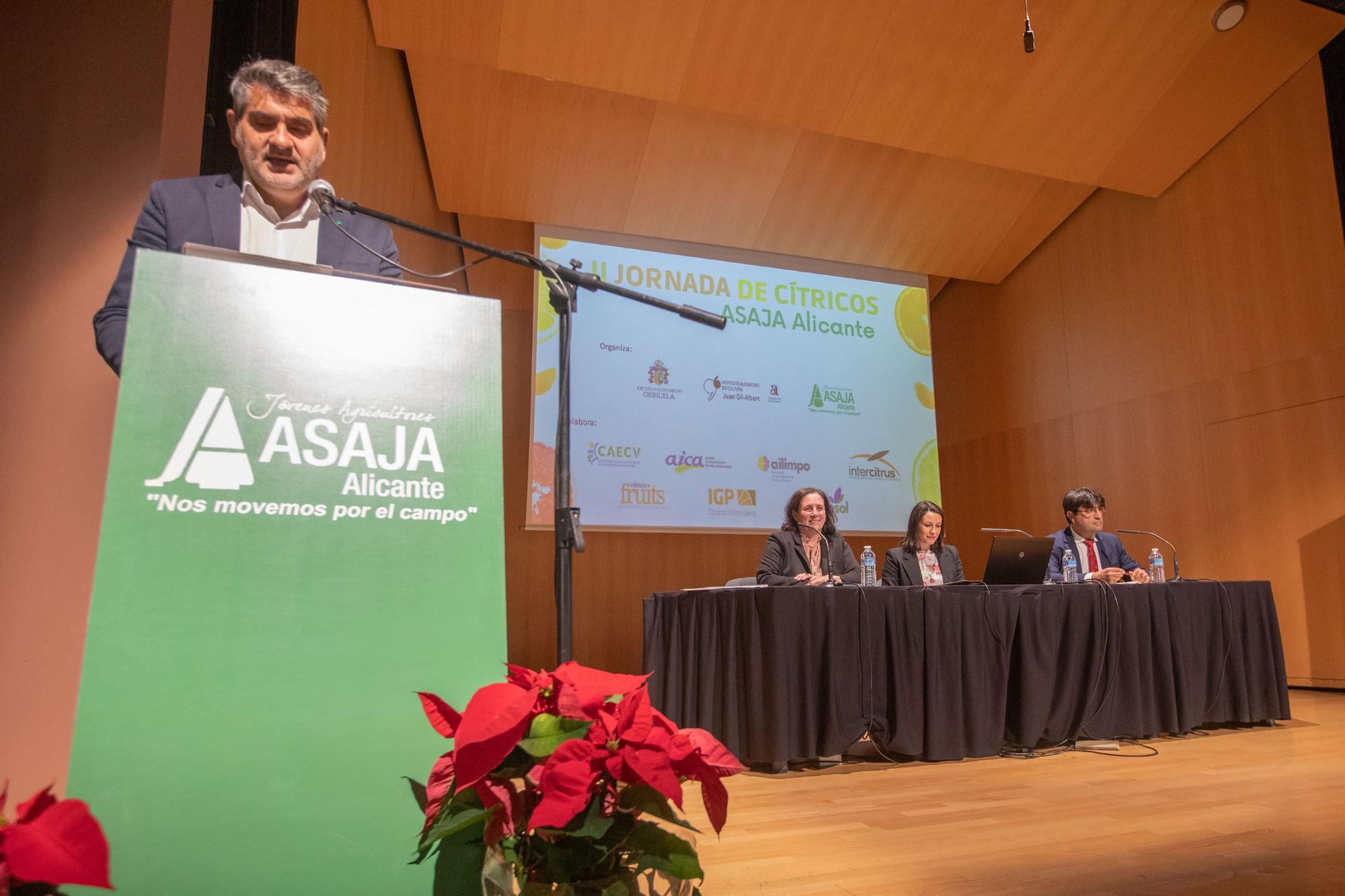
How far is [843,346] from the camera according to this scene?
6125 millimetres

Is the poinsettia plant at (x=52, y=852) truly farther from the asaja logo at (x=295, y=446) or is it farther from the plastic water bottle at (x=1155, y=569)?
the plastic water bottle at (x=1155, y=569)

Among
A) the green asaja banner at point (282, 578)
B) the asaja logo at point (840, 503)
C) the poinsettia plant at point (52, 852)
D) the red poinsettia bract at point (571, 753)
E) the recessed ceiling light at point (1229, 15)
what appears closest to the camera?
the poinsettia plant at point (52, 852)

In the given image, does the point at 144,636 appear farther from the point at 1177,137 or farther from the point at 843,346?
the point at 1177,137

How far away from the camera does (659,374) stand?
18.7 feet

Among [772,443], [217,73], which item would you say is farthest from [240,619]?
[772,443]

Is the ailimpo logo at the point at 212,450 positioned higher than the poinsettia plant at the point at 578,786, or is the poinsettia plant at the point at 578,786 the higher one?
the ailimpo logo at the point at 212,450

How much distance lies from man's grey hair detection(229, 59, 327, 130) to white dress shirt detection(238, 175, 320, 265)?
120 millimetres

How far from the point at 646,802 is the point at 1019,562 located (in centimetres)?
323

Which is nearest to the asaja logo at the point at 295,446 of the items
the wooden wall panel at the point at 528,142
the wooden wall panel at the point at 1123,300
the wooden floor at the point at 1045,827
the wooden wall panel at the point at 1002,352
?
the wooden floor at the point at 1045,827

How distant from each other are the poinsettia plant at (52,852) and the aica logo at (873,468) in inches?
229

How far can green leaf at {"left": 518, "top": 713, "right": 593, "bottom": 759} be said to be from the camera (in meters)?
Result: 0.58

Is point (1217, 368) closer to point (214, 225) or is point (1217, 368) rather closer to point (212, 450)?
point (214, 225)

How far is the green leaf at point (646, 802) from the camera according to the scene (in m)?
0.55

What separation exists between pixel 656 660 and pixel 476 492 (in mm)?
2498
